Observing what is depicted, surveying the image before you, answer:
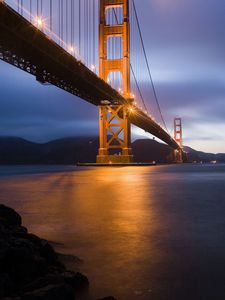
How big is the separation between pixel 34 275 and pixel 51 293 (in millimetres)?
713

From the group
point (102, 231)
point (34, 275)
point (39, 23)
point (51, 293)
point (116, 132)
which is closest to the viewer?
point (51, 293)

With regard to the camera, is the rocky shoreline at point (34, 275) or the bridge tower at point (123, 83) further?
the bridge tower at point (123, 83)

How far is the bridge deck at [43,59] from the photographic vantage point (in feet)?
79.2

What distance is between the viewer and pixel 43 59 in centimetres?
2956

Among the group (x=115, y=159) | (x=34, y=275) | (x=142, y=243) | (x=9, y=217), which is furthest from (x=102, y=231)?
(x=115, y=159)

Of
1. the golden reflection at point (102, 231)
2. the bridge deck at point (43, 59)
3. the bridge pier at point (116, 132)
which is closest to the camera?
the golden reflection at point (102, 231)

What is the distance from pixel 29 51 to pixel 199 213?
70.0 feet

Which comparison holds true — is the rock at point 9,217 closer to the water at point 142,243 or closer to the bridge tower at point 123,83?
the water at point 142,243

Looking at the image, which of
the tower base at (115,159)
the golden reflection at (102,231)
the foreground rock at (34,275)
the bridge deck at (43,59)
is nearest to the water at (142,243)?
the golden reflection at (102,231)

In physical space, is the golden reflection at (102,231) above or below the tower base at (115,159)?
below

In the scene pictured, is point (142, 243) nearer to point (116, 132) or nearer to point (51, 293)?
point (51, 293)

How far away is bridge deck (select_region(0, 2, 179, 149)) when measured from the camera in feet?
79.2

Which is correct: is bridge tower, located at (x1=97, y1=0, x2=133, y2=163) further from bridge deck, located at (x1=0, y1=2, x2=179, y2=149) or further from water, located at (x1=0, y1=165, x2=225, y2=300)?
water, located at (x1=0, y1=165, x2=225, y2=300)

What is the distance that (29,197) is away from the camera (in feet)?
38.3
